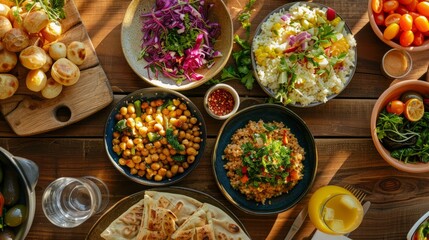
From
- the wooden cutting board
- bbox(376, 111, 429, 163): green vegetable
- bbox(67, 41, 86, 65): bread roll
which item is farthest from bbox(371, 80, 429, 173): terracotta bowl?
bbox(67, 41, 86, 65): bread roll

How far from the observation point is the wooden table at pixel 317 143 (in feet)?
8.32

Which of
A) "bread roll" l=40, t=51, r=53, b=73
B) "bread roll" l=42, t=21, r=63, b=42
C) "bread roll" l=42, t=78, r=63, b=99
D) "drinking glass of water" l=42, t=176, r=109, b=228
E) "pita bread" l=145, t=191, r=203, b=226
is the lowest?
"drinking glass of water" l=42, t=176, r=109, b=228

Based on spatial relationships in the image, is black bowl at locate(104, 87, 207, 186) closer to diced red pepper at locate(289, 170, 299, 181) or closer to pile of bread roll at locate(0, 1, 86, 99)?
pile of bread roll at locate(0, 1, 86, 99)

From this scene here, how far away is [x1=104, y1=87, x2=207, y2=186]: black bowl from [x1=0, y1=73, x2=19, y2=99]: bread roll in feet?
1.59

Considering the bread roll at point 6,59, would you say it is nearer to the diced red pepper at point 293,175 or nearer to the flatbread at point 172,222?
the flatbread at point 172,222

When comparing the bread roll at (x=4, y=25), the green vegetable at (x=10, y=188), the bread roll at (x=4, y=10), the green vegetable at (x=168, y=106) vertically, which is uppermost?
the bread roll at (x=4, y=10)

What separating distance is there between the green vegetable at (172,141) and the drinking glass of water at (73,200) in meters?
0.43

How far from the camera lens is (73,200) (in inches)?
97.0

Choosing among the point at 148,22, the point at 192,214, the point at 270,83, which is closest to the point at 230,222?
the point at 192,214

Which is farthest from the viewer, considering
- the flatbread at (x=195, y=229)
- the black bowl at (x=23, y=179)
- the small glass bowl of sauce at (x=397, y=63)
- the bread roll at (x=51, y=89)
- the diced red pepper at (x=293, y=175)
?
the small glass bowl of sauce at (x=397, y=63)

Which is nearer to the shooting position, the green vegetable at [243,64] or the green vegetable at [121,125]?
the green vegetable at [121,125]

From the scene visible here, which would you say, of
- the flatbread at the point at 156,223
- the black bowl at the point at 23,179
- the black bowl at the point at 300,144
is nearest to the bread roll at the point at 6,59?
the black bowl at the point at 23,179

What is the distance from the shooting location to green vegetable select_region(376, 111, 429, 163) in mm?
2516

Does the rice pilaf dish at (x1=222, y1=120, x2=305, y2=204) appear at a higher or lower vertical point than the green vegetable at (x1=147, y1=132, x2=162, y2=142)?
lower
